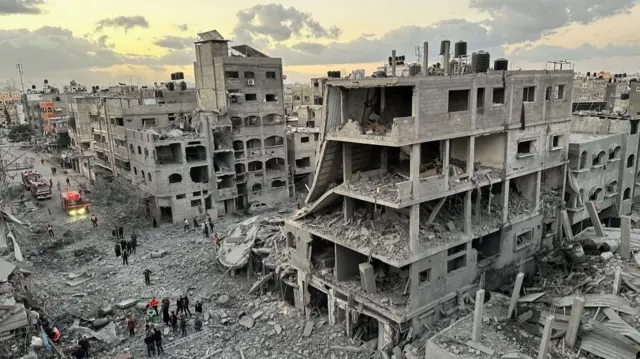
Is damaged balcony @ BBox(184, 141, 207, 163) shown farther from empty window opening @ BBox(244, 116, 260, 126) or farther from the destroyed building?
the destroyed building

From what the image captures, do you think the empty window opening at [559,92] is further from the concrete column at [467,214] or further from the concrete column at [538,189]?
the concrete column at [467,214]

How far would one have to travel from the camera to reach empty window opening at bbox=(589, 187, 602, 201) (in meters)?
30.7

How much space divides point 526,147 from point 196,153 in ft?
97.2

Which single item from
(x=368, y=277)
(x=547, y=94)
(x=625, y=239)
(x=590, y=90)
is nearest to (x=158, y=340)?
(x=368, y=277)

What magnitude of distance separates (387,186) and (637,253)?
12.7m

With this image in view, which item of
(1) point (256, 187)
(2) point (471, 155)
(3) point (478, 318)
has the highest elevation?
(2) point (471, 155)

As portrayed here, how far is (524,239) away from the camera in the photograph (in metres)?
25.1

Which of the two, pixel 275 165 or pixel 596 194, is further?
pixel 275 165

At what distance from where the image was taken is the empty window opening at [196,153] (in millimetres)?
41812

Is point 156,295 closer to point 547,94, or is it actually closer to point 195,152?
point 195,152

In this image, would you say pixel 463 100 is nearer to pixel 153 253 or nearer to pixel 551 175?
pixel 551 175

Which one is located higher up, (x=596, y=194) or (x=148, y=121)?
(x=148, y=121)

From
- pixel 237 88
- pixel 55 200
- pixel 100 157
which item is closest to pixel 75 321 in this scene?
pixel 237 88

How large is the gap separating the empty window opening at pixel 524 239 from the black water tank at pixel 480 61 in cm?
974
